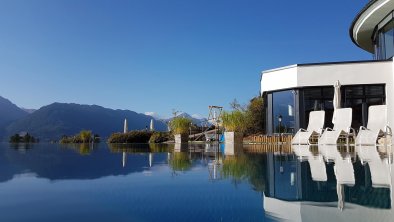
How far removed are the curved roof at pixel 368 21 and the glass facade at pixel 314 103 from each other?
3.01 metres

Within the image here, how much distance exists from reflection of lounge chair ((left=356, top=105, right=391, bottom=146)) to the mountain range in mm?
74811

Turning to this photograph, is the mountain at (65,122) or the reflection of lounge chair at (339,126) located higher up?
the mountain at (65,122)

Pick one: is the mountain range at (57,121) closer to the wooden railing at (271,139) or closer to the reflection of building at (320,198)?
the wooden railing at (271,139)

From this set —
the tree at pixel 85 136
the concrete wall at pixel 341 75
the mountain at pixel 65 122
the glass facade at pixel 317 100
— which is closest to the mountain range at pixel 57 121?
the mountain at pixel 65 122

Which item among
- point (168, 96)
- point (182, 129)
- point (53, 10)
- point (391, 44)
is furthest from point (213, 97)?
point (391, 44)

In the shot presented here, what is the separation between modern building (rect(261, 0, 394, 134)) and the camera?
46.8ft

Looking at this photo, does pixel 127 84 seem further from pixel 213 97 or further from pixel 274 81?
pixel 274 81

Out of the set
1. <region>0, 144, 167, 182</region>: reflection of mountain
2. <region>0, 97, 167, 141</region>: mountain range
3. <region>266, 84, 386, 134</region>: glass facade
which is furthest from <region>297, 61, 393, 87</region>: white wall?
<region>0, 97, 167, 141</region>: mountain range

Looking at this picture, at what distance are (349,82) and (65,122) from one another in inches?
4049

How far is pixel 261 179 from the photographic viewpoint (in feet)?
12.3

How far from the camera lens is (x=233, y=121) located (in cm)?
1731

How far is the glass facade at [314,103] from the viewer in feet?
48.3

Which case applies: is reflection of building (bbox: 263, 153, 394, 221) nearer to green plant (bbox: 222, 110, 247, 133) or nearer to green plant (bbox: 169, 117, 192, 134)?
green plant (bbox: 222, 110, 247, 133)

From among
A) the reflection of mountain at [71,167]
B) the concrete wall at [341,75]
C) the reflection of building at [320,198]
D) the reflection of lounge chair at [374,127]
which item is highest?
the concrete wall at [341,75]
